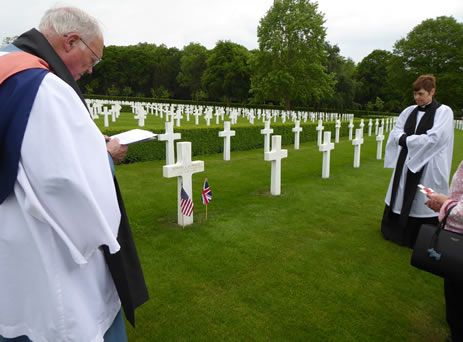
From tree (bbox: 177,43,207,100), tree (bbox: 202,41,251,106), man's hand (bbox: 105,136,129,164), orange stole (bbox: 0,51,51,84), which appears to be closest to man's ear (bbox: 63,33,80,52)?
orange stole (bbox: 0,51,51,84)

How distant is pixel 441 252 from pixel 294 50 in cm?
3762

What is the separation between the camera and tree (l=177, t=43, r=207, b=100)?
63562 millimetres

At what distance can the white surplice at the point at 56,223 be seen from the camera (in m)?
1.27

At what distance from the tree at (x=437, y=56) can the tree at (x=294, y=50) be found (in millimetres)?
10910

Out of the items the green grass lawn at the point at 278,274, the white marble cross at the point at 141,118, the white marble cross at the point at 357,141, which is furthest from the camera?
the white marble cross at the point at 141,118

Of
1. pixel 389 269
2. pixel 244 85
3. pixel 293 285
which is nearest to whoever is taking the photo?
pixel 293 285

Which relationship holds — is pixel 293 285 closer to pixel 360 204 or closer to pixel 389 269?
pixel 389 269

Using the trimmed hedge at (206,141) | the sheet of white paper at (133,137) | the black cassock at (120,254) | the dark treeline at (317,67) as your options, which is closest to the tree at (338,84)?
the dark treeline at (317,67)

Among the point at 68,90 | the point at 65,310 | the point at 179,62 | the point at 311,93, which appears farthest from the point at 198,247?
the point at 179,62

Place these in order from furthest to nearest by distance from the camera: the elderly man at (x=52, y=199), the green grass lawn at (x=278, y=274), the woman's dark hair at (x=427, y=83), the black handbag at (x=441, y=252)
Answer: the woman's dark hair at (x=427, y=83) → the green grass lawn at (x=278, y=274) → the black handbag at (x=441, y=252) → the elderly man at (x=52, y=199)

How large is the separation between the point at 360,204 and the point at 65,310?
6163 millimetres

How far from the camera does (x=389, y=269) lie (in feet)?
13.2

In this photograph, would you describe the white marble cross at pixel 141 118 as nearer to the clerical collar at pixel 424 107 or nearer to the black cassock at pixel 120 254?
the clerical collar at pixel 424 107

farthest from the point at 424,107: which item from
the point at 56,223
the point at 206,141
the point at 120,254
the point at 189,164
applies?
the point at 206,141
